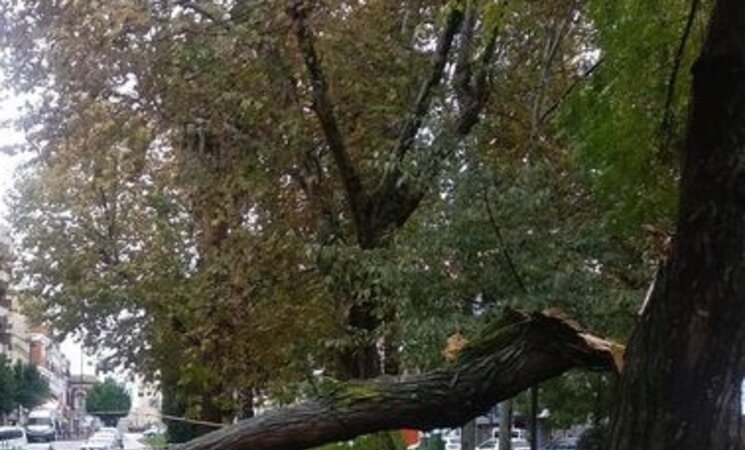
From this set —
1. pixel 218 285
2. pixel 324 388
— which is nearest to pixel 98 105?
pixel 218 285

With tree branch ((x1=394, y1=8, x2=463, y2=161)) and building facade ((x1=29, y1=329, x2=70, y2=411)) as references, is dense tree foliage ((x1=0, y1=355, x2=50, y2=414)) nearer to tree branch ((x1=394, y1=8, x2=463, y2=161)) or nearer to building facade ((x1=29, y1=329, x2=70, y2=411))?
building facade ((x1=29, y1=329, x2=70, y2=411))

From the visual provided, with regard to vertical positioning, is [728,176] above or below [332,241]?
below

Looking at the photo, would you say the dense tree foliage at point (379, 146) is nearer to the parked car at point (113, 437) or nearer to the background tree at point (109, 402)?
the parked car at point (113, 437)

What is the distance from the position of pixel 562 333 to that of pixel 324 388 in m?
1.22

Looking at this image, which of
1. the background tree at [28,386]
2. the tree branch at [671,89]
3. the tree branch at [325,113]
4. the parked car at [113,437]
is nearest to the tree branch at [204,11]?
the tree branch at [325,113]

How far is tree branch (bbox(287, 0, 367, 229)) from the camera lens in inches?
492

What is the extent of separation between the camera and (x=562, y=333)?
5805 mm

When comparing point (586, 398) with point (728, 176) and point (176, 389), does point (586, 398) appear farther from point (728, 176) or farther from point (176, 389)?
point (728, 176)

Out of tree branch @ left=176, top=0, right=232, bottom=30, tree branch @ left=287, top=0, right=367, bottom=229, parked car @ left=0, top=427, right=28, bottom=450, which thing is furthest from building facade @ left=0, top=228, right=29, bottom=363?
tree branch @ left=176, top=0, right=232, bottom=30

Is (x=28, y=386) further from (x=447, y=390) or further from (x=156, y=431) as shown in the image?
→ (x=447, y=390)

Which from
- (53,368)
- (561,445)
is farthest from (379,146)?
(53,368)

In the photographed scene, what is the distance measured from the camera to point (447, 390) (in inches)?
229

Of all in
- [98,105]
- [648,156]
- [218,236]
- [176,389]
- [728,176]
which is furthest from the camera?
[176,389]

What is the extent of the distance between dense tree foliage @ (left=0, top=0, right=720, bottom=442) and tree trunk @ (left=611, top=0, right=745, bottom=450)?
285 cm
